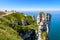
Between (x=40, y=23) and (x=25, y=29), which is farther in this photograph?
(x=40, y=23)

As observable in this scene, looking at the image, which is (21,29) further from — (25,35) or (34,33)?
(34,33)

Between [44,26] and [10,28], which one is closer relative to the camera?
[10,28]

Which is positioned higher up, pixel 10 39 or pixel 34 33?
pixel 10 39

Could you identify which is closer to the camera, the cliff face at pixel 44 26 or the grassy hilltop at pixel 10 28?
the grassy hilltop at pixel 10 28

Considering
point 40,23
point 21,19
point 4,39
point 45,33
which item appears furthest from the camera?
point 21,19

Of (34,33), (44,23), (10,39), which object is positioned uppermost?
(10,39)

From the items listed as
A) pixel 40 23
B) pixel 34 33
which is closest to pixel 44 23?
pixel 40 23

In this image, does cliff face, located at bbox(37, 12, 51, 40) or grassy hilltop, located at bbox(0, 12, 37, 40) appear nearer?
grassy hilltop, located at bbox(0, 12, 37, 40)

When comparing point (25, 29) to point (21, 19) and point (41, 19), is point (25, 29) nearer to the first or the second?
point (41, 19)

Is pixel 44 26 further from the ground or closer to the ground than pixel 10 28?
closer to the ground

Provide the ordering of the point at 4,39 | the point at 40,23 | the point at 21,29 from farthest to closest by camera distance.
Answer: the point at 40,23 → the point at 21,29 → the point at 4,39
